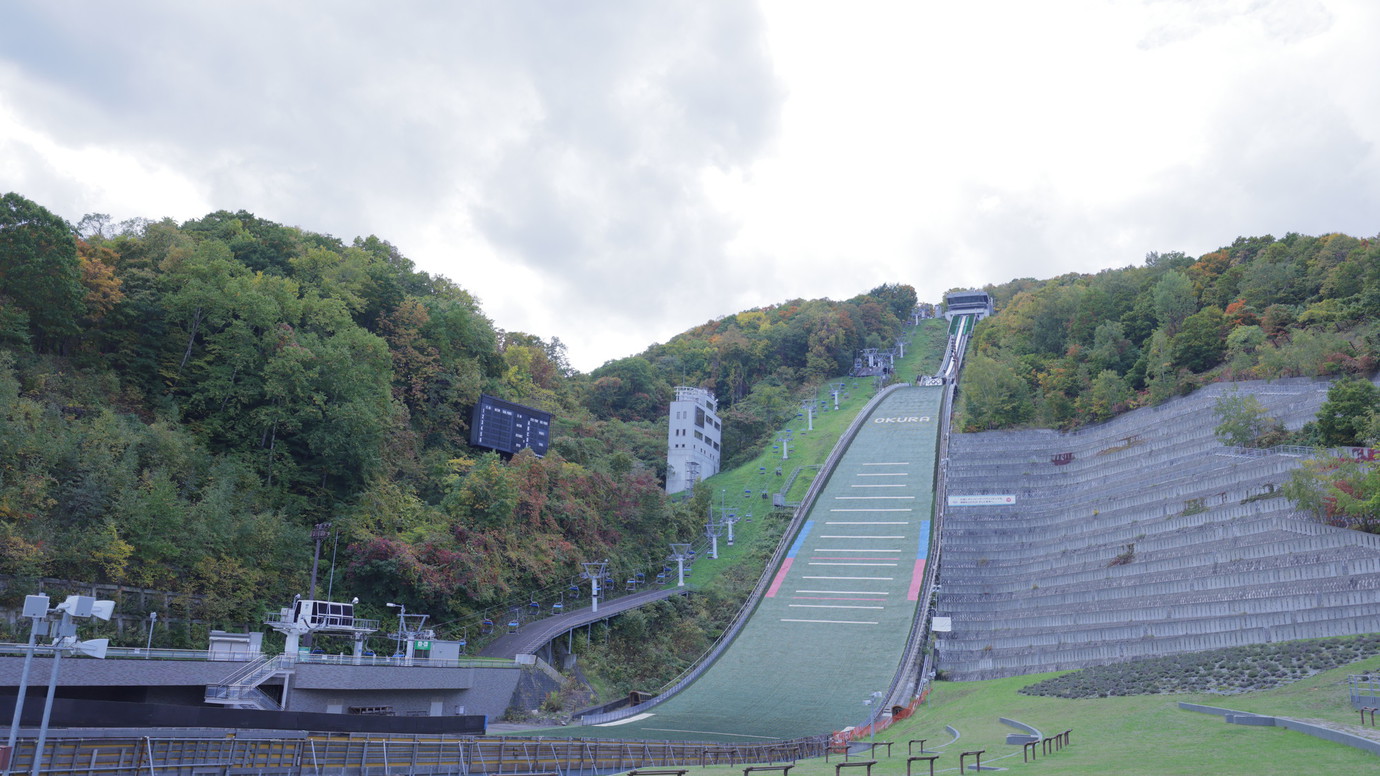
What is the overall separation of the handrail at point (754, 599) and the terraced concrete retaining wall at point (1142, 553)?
28.7 ft

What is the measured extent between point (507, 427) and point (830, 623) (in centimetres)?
1840

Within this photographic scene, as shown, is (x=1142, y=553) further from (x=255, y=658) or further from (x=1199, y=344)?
(x=255, y=658)

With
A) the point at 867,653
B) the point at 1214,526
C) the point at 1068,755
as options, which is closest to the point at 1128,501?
the point at 1214,526

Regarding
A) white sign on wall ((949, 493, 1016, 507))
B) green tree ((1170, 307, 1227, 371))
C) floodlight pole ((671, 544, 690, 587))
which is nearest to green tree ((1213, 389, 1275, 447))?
white sign on wall ((949, 493, 1016, 507))

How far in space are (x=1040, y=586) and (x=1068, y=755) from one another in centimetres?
2351

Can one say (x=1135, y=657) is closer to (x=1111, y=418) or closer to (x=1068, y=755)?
(x=1068, y=755)

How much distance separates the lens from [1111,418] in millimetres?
50719

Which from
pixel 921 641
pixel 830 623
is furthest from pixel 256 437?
pixel 921 641

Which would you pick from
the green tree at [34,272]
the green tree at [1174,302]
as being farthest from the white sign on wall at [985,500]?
the green tree at [34,272]

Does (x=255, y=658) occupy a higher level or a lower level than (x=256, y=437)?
lower

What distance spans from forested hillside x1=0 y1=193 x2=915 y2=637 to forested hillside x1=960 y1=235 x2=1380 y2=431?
81.9 feet

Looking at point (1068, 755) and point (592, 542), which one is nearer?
point (1068, 755)

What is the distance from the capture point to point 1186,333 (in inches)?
2012

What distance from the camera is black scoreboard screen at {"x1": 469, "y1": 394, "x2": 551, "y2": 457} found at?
4434 centimetres
